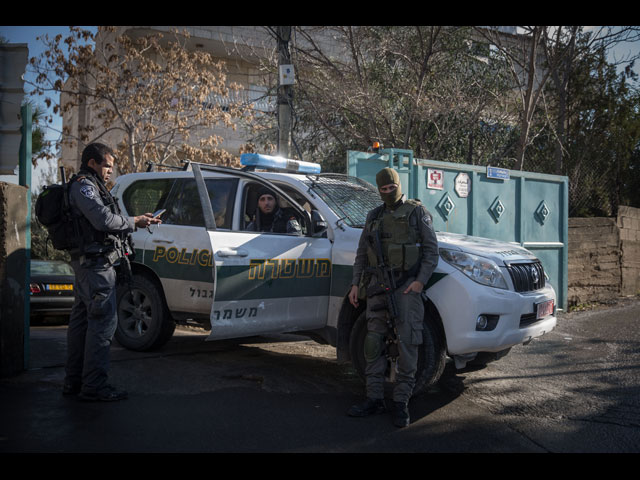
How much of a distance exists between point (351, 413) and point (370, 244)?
1273 mm

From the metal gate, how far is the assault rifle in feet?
9.53

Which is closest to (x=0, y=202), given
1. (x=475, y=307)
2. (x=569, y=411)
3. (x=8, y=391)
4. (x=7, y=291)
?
(x=7, y=291)

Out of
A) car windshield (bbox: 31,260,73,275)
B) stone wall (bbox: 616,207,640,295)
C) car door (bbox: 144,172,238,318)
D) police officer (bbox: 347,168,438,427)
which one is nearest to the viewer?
police officer (bbox: 347,168,438,427)

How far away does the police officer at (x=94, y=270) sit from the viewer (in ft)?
14.6

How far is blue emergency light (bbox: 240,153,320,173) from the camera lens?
5.77 meters

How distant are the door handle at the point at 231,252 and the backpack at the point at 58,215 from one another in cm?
110

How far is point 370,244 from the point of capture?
4590mm

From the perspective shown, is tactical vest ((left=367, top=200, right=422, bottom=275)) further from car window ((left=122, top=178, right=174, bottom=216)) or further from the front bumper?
car window ((left=122, top=178, right=174, bottom=216))

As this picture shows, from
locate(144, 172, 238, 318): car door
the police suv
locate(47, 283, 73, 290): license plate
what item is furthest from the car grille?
locate(47, 283, 73, 290): license plate

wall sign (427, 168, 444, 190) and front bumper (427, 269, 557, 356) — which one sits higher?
wall sign (427, 168, 444, 190)

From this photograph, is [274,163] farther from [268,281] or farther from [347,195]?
[268,281]

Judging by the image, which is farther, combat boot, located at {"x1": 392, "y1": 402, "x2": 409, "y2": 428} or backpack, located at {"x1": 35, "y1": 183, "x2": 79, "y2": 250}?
backpack, located at {"x1": 35, "y1": 183, "x2": 79, "y2": 250}

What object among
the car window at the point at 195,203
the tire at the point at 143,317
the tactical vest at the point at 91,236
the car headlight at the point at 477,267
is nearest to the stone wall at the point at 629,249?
the car headlight at the point at 477,267
